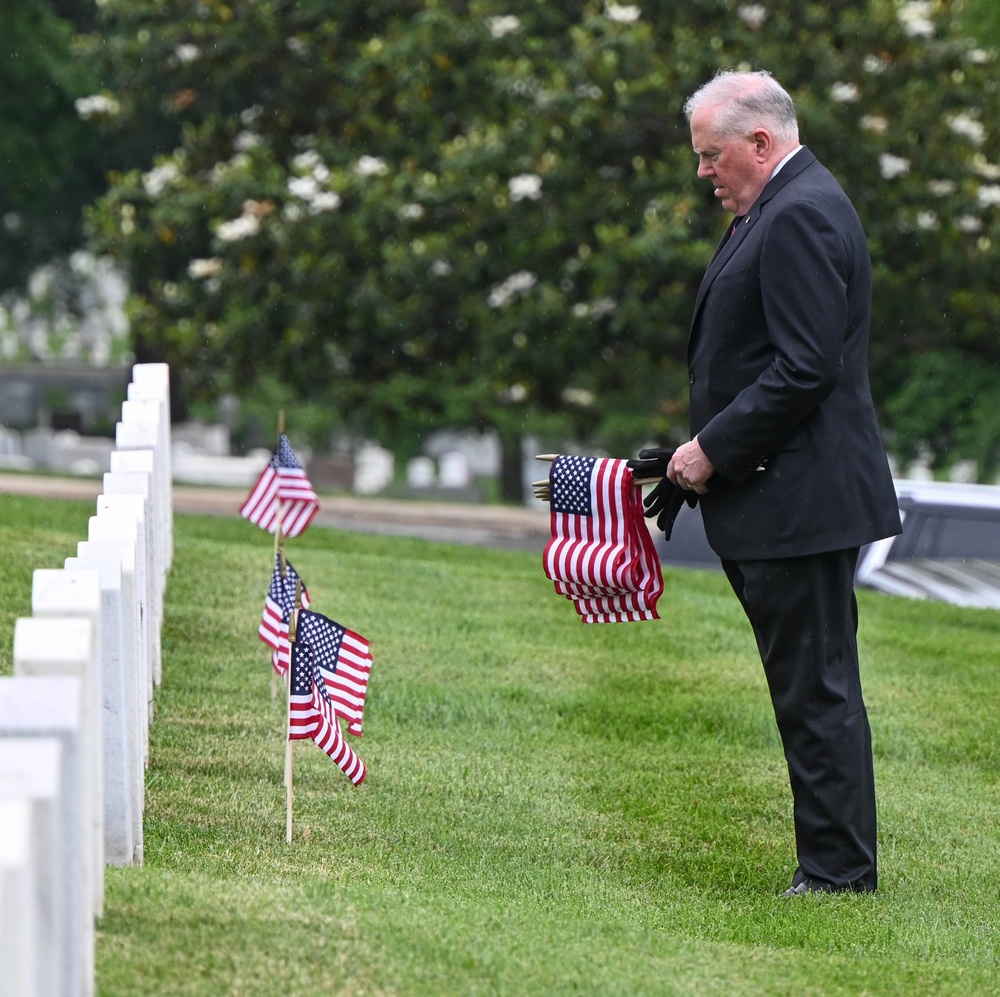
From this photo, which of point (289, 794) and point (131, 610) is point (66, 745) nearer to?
point (131, 610)

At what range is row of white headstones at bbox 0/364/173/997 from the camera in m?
2.45

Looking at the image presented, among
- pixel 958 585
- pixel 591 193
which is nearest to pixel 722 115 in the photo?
pixel 958 585

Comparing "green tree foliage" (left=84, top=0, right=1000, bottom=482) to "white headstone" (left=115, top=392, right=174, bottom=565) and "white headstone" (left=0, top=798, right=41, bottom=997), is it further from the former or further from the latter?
"white headstone" (left=0, top=798, right=41, bottom=997)

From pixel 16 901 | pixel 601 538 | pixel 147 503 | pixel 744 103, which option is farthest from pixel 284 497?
pixel 16 901

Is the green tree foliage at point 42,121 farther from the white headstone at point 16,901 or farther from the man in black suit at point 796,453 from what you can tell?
the white headstone at point 16,901

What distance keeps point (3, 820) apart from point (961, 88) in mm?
18234

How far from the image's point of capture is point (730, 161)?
4.76 meters

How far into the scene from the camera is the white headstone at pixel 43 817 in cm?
262

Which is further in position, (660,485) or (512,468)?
(512,468)

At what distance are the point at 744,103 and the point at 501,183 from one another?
580 inches

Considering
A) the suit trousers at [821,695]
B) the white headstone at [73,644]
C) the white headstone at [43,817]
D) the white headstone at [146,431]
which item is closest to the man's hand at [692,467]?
the suit trousers at [821,695]

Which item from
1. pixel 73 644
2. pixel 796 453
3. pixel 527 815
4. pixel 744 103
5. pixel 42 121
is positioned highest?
pixel 42 121

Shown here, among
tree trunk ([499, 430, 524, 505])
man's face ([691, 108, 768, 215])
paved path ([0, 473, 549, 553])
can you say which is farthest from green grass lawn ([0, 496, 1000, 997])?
tree trunk ([499, 430, 524, 505])

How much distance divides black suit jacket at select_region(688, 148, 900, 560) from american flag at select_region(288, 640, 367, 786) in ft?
3.93
